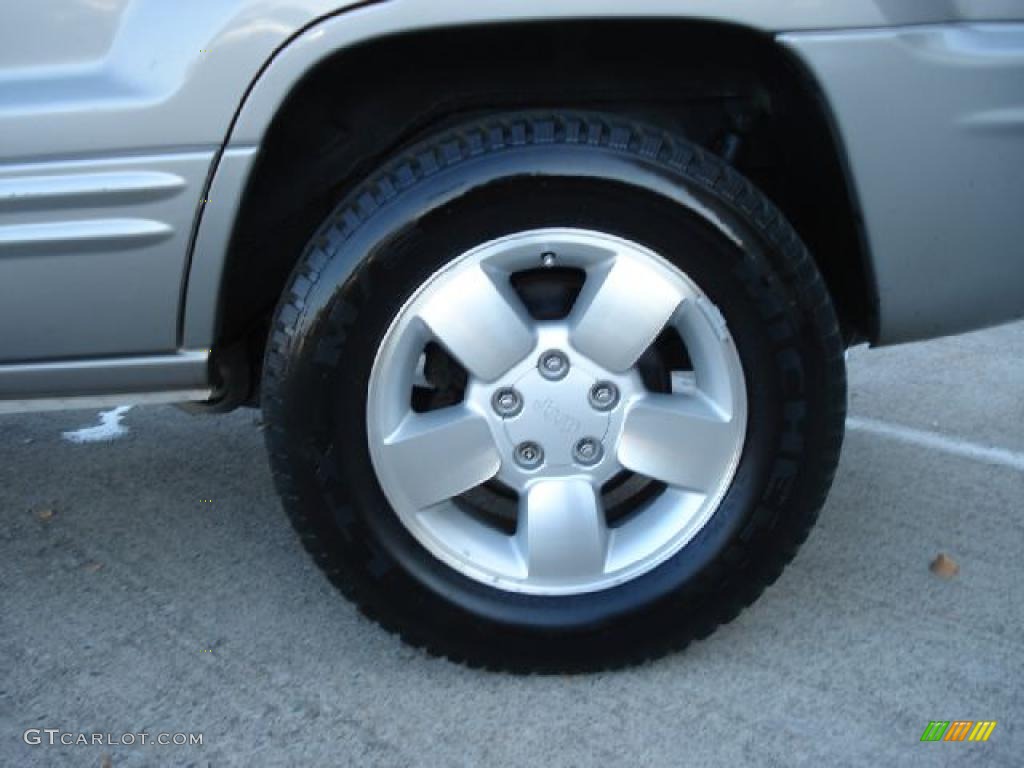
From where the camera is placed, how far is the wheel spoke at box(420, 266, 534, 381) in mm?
2057

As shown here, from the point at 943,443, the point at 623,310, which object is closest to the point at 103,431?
the point at 623,310

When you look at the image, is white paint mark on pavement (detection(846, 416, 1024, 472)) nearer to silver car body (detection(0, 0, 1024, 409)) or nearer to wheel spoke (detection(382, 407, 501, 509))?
silver car body (detection(0, 0, 1024, 409))

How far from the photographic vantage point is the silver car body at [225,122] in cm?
190

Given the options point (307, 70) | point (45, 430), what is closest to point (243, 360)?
point (307, 70)

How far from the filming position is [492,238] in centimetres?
204

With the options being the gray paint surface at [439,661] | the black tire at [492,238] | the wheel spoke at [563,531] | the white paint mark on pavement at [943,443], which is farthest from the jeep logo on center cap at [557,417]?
the white paint mark on pavement at [943,443]

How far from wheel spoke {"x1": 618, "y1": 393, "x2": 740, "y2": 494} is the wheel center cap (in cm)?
6

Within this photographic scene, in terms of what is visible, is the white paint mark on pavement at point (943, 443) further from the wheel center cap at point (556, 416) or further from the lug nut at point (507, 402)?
the lug nut at point (507, 402)

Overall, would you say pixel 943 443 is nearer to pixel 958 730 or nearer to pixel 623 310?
pixel 958 730

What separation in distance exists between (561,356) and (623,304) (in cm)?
15

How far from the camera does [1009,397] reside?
147 inches

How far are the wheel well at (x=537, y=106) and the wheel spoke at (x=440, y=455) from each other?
1.34 feet

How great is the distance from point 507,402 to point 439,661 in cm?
55

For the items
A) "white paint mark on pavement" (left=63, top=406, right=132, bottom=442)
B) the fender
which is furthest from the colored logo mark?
"white paint mark on pavement" (left=63, top=406, right=132, bottom=442)
